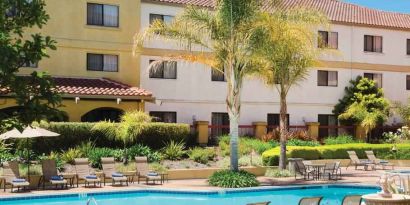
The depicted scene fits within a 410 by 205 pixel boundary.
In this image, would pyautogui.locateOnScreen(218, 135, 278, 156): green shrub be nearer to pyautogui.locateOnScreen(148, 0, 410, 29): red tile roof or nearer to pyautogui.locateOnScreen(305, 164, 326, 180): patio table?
pyautogui.locateOnScreen(305, 164, 326, 180): patio table

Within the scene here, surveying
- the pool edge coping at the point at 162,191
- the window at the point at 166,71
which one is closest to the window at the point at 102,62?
the window at the point at 166,71

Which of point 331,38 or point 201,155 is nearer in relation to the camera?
point 201,155

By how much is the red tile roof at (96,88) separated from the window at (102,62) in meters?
0.74

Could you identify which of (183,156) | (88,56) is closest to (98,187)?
(183,156)

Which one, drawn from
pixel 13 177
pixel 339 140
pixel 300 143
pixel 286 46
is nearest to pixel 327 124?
pixel 339 140

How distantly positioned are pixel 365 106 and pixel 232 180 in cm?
1919

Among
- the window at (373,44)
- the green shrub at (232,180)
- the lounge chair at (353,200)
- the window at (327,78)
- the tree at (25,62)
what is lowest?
the green shrub at (232,180)

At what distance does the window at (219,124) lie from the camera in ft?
120

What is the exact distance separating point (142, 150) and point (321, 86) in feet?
56.8

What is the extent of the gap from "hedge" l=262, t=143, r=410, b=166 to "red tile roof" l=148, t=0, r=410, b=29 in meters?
10.4

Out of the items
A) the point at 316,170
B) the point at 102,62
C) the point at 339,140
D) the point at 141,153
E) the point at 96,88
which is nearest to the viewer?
the point at 316,170

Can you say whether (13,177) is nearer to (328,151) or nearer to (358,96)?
(328,151)

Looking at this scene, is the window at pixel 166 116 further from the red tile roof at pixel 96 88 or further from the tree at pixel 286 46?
the tree at pixel 286 46

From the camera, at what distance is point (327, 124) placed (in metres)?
41.6
